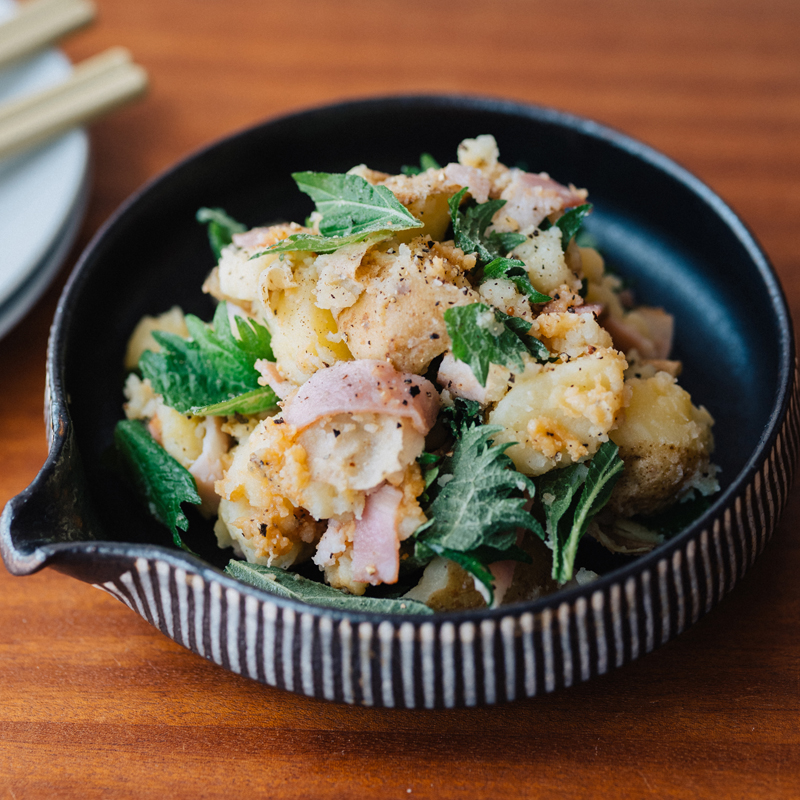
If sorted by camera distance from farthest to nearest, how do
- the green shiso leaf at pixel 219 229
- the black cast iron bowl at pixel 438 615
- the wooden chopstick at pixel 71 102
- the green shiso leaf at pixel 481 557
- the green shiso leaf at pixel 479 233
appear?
the wooden chopstick at pixel 71 102
the green shiso leaf at pixel 219 229
the green shiso leaf at pixel 479 233
the green shiso leaf at pixel 481 557
the black cast iron bowl at pixel 438 615

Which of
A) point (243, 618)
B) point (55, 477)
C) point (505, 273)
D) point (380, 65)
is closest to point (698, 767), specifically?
point (243, 618)

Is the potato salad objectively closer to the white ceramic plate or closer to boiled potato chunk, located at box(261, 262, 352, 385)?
boiled potato chunk, located at box(261, 262, 352, 385)

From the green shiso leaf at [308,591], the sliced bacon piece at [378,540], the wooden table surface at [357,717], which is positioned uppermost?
the sliced bacon piece at [378,540]

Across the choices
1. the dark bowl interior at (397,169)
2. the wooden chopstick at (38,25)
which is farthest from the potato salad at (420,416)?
the wooden chopstick at (38,25)

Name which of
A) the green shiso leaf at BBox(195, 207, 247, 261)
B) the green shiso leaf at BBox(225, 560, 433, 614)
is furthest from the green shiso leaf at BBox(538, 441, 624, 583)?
the green shiso leaf at BBox(195, 207, 247, 261)

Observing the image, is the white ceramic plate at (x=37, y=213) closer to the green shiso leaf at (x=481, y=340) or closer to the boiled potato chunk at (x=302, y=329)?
the boiled potato chunk at (x=302, y=329)

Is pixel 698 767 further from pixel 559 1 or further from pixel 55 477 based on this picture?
pixel 559 1

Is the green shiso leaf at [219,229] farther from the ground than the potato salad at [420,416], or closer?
farther from the ground

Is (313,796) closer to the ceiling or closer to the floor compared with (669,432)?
closer to the floor
